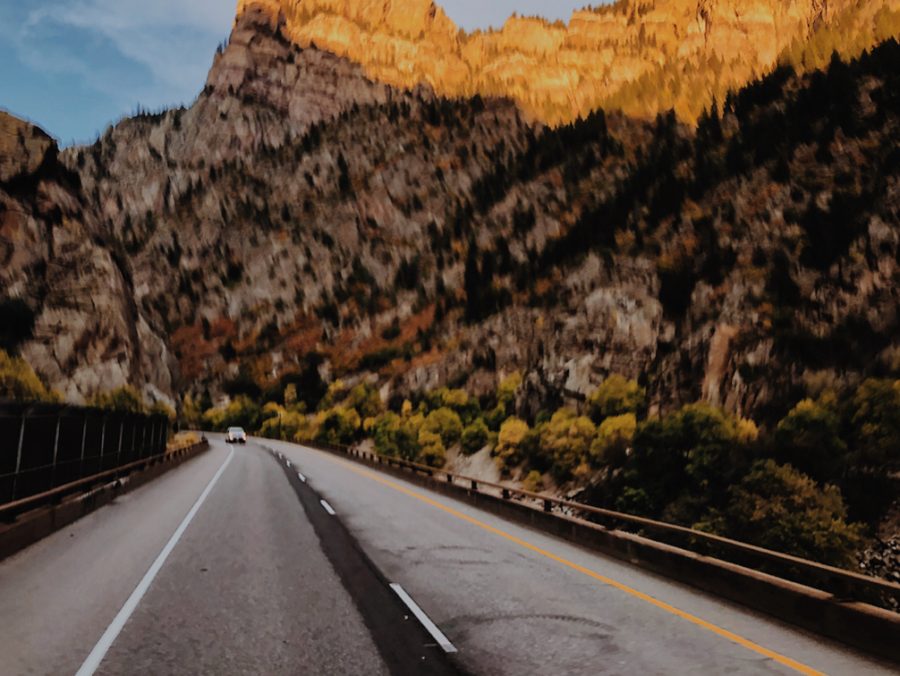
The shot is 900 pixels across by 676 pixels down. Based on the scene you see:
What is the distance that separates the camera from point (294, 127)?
198625 millimetres

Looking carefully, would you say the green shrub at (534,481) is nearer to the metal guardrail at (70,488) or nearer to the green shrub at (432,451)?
the green shrub at (432,451)

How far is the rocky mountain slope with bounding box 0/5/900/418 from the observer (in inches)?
2736

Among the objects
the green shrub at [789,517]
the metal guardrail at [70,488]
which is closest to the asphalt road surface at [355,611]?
the metal guardrail at [70,488]

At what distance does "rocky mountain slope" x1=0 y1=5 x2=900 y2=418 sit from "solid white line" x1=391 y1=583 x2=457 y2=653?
63485mm

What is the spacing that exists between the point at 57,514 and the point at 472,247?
15762 cm

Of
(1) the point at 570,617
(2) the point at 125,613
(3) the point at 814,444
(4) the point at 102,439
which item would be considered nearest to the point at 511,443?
(3) the point at 814,444

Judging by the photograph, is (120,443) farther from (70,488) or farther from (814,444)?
(814,444)

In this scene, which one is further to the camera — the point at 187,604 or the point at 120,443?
the point at 120,443

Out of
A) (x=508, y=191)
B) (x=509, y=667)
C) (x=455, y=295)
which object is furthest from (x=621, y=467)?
(x=508, y=191)

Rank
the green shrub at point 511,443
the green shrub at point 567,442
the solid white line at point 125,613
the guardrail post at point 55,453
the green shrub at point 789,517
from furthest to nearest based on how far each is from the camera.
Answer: the green shrub at point 511,443 → the green shrub at point 567,442 → the green shrub at point 789,517 → the guardrail post at point 55,453 → the solid white line at point 125,613

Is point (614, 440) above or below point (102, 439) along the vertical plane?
below

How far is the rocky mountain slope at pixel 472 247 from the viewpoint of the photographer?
69.5m

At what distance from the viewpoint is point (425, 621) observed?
701 centimetres

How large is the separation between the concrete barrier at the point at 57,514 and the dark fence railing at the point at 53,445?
58cm
